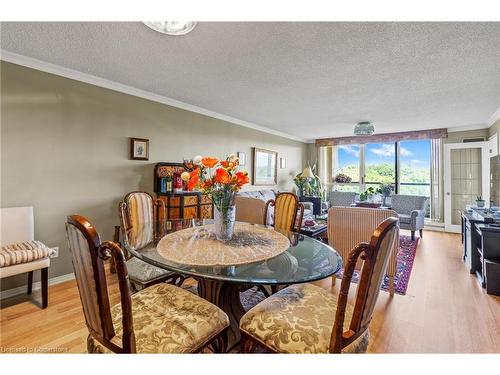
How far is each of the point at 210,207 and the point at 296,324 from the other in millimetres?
2836

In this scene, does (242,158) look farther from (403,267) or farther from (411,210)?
(411,210)

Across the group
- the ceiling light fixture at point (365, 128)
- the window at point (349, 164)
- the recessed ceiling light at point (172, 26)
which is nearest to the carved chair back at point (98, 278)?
the recessed ceiling light at point (172, 26)

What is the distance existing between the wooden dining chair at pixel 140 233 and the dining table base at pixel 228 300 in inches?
15.1

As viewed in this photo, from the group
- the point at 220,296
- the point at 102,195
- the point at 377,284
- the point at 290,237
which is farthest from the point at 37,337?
the point at 377,284

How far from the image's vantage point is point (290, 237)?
1995 mm

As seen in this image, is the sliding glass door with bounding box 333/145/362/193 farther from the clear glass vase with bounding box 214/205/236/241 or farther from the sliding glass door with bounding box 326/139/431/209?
the clear glass vase with bounding box 214/205/236/241

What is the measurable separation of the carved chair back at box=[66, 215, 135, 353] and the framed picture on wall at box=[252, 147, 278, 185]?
4477 millimetres

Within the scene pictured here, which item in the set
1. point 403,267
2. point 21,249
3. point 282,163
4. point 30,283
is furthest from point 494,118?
point 30,283

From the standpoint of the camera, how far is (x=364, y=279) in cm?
95

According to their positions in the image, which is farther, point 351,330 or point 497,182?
point 497,182
